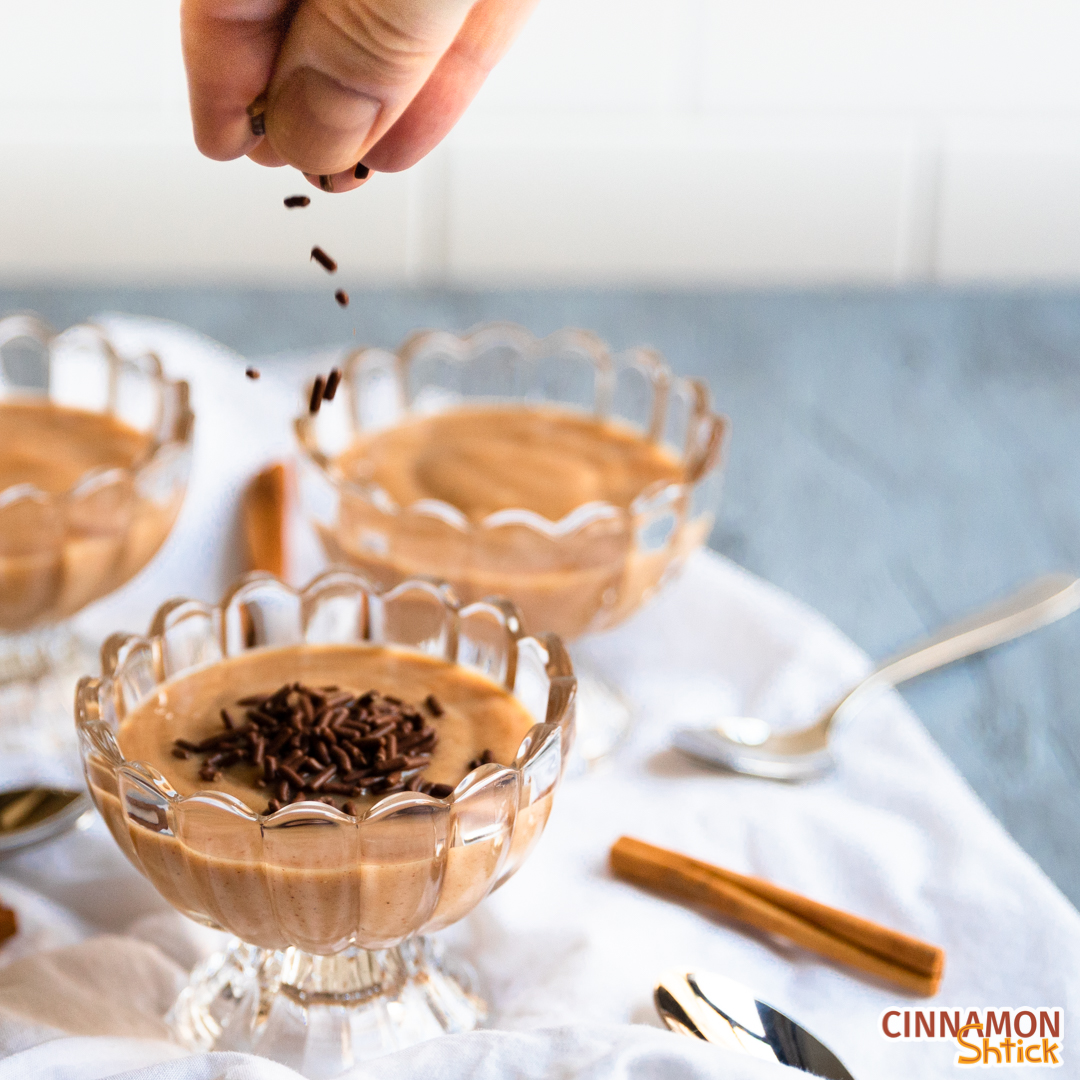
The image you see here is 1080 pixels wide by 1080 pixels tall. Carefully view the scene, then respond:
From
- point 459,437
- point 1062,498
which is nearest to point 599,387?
point 459,437

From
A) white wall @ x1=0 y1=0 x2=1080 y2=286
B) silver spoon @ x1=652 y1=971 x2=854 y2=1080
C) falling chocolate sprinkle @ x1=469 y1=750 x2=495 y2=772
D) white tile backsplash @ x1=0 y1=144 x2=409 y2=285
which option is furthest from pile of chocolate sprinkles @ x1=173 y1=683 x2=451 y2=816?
white wall @ x1=0 y1=0 x2=1080 y2=286

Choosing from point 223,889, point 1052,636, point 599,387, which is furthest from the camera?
point 599,387

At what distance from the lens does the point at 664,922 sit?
50.4 inches

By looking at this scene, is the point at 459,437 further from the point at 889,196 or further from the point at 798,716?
the point at 889,196

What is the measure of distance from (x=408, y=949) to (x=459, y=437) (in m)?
0.81

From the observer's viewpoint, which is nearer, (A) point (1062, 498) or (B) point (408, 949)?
(B) point (408, 949)

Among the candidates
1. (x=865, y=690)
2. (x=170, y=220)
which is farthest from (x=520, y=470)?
(x=170, y=220)

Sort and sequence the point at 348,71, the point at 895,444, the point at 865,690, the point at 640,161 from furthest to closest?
the point at 640,161 → the point at 895,444 → the point at 865,690 → the point at 348,71

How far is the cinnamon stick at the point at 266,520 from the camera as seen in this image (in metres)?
1.76

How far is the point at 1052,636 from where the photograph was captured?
5.97 feet

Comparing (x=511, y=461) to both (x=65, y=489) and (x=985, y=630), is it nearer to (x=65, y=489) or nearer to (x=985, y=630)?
(x=65, y=489)

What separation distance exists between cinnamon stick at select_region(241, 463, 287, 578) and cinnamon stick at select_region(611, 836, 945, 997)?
653 mm

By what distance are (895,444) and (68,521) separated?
140 centimetres

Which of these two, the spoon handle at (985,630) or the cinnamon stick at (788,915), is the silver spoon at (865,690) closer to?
the spoon handle at (985,630)
